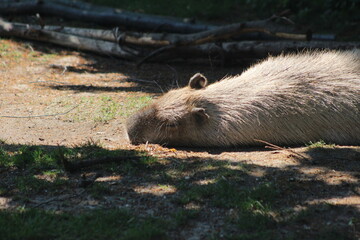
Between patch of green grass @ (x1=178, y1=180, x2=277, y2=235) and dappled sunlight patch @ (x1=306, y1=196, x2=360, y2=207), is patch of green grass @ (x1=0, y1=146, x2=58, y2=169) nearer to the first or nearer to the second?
patch of green grass @ (x1=178, y1=180, x2=277, y2=235)

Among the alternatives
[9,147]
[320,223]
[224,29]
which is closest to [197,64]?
[224,29]

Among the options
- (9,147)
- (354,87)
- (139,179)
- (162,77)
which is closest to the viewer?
(139,179)

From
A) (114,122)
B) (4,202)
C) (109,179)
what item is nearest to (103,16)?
(114,122)

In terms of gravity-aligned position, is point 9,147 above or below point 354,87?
below

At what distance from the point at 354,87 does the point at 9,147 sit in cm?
369

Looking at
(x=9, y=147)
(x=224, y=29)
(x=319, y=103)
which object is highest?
(x=224, y=29)

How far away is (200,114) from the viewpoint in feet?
17.0

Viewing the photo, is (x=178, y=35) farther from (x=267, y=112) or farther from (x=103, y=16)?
(x=267, y=112)

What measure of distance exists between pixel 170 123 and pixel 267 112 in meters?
1.06

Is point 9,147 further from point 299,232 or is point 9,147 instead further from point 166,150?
point 299,232

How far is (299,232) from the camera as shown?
3154 millimetres

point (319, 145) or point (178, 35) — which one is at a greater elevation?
point (178, 35)

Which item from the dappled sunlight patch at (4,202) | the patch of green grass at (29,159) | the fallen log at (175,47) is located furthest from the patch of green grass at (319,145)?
the dappled sunlight patch at (4,202)

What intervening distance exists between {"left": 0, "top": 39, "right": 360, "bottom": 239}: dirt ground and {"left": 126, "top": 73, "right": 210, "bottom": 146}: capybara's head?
0.64 feet
